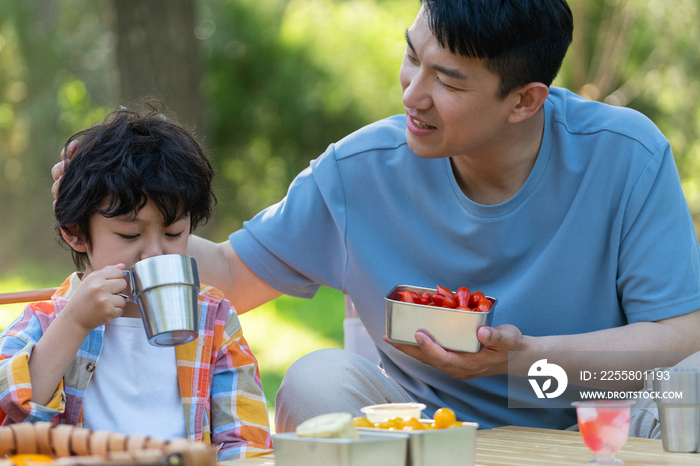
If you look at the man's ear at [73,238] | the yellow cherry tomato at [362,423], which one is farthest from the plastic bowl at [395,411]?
the man's ear at [73,238]

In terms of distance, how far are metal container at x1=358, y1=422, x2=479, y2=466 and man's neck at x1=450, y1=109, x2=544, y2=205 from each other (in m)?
0.94

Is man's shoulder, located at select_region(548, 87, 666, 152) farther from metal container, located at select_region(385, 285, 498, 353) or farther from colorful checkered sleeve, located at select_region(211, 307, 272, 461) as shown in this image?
colorful checkered sleeve, located at select_region(211, 307, 272, 461)

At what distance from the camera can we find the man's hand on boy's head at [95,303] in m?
1.47

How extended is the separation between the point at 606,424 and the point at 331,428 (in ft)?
1.57

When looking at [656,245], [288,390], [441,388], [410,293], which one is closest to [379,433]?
[410,293]

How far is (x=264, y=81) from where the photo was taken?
25.2 feet


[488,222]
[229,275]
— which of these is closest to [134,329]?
[229,275]

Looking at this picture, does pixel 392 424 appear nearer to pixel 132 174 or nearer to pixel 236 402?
pixel 236 402

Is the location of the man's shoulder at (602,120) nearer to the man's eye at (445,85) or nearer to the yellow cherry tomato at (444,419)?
the man's eye at (445,85)

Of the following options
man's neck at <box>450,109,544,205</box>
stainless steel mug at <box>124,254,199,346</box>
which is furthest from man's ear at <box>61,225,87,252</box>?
man's neck at <box>450,109,544,205</box>

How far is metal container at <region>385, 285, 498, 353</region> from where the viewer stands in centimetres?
160

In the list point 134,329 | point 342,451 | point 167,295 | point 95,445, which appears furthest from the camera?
point 134,329

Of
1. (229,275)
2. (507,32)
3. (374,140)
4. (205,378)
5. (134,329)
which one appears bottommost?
(205,378)

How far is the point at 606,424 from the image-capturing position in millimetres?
1273
